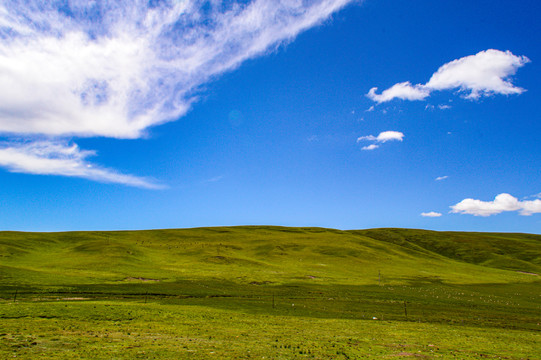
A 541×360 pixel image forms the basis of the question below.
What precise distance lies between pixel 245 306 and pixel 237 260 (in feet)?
195

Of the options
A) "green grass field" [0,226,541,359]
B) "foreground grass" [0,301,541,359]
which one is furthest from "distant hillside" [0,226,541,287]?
"foreground grass" [0,301,541,359]

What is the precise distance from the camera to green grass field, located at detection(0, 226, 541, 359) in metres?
25.8

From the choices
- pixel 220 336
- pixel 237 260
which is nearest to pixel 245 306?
pixel 220 336

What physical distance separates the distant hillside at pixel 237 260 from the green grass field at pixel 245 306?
785mm

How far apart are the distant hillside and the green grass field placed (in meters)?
0.79

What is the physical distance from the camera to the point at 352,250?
457 feet

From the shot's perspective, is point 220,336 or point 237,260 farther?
point 237,260

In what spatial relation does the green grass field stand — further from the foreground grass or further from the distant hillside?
the distant hillside

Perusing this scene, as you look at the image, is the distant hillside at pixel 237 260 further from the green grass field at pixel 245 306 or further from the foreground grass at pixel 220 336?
the foreground grass at pixel 220 336

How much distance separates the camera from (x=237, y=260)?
108 metres

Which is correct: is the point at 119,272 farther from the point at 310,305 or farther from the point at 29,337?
the point at 29,337

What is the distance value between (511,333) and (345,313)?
784 inches

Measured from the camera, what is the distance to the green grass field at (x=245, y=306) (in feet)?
84.5

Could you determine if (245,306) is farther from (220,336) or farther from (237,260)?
(237,260)
